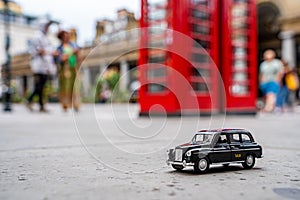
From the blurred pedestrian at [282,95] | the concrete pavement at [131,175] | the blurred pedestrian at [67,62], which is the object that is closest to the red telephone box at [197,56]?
the blurred pedestrian at [282,95]

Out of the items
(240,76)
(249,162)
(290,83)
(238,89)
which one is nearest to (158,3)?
(240,76)

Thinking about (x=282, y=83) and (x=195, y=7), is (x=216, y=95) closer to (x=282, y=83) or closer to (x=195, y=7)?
(x=195, y=7)

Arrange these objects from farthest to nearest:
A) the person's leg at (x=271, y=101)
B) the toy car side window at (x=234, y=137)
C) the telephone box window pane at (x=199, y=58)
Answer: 1. the person's leg at (x=271, y=101)
2. the telephone box window pane at (x=199, y=58)
3. the toy car side window at (x=234, y=137)

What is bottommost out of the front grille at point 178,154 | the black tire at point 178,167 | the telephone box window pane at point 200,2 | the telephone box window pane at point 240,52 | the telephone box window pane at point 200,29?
the black tire at point 178,167

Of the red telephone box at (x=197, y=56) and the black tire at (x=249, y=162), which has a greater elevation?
the red telephone box at (x=197, y=56)

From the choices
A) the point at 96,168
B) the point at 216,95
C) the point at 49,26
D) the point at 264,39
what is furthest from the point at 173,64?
the point at 264,39

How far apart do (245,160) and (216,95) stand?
463cm

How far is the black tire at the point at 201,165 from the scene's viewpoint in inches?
66.8

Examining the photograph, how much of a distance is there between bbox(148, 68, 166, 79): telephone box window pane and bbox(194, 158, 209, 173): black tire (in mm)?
4166

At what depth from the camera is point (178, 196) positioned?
4.66 ft

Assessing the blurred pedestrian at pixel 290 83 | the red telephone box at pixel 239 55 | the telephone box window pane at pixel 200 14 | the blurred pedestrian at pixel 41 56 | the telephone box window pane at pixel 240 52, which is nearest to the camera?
the telephone box window pane at pixel 200 14

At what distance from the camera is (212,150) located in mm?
1674

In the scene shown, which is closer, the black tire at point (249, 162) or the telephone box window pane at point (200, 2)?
the black tire at point (249, 162)

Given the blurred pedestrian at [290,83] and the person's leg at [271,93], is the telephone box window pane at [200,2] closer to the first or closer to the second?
the person's leg at [271,93]
